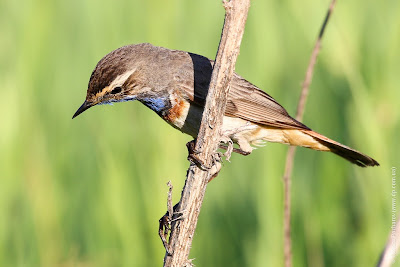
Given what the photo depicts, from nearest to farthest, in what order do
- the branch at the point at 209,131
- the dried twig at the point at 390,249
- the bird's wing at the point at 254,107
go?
the dried twig at the point at 390,249, the branch at the point at 209,131, the bird's wing at the point at 254,107

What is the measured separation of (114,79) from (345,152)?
1.48 meters

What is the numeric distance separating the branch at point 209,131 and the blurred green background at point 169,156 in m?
1.25

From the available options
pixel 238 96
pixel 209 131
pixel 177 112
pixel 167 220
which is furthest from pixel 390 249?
pixel 238 96

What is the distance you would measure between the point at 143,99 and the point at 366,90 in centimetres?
147

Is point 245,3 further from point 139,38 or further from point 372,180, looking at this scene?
point 139,38

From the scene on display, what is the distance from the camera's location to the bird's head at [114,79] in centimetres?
391

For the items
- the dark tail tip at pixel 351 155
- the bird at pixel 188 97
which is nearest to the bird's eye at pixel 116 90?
the bird at pixel 188 97

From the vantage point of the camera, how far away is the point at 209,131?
10.1 ft

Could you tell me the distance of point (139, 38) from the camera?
5.05 m

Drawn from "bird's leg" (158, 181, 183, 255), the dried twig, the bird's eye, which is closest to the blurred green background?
the bird's eye

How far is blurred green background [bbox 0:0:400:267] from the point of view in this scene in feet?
14.1

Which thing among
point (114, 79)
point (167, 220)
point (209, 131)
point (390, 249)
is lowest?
point (167, 220)

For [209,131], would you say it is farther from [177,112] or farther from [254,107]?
[254,107]

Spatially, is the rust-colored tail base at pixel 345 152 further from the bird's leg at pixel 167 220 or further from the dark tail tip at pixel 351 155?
the bird's leg at pixel 167 220
